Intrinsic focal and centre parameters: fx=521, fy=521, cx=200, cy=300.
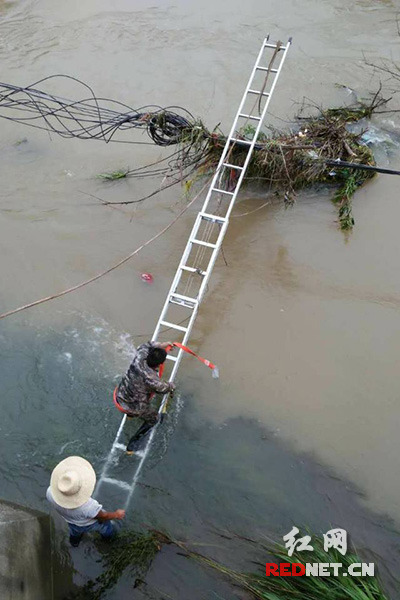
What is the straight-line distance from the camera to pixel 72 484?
3406 millimetres

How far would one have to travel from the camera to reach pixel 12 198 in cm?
688

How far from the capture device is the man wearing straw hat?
343cm

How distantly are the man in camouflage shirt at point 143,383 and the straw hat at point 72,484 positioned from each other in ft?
2.72

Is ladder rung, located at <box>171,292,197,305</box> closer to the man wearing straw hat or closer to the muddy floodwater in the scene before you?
the muddy floodwater

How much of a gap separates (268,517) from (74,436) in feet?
6.18

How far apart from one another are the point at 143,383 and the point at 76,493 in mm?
1033

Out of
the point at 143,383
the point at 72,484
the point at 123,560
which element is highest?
the point at 72,484

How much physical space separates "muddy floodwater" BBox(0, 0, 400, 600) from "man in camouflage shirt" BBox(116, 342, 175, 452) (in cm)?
61

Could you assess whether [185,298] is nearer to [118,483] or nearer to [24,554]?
[118,483]

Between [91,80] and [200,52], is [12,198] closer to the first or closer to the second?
[91,80]

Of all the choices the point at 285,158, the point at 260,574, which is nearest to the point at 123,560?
the point at 260,574

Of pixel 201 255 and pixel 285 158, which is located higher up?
pixel 285 158

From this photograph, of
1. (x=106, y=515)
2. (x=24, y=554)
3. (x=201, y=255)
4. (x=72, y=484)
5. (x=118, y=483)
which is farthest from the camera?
(x=201, y=255)

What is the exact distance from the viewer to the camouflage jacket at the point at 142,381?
418cm
